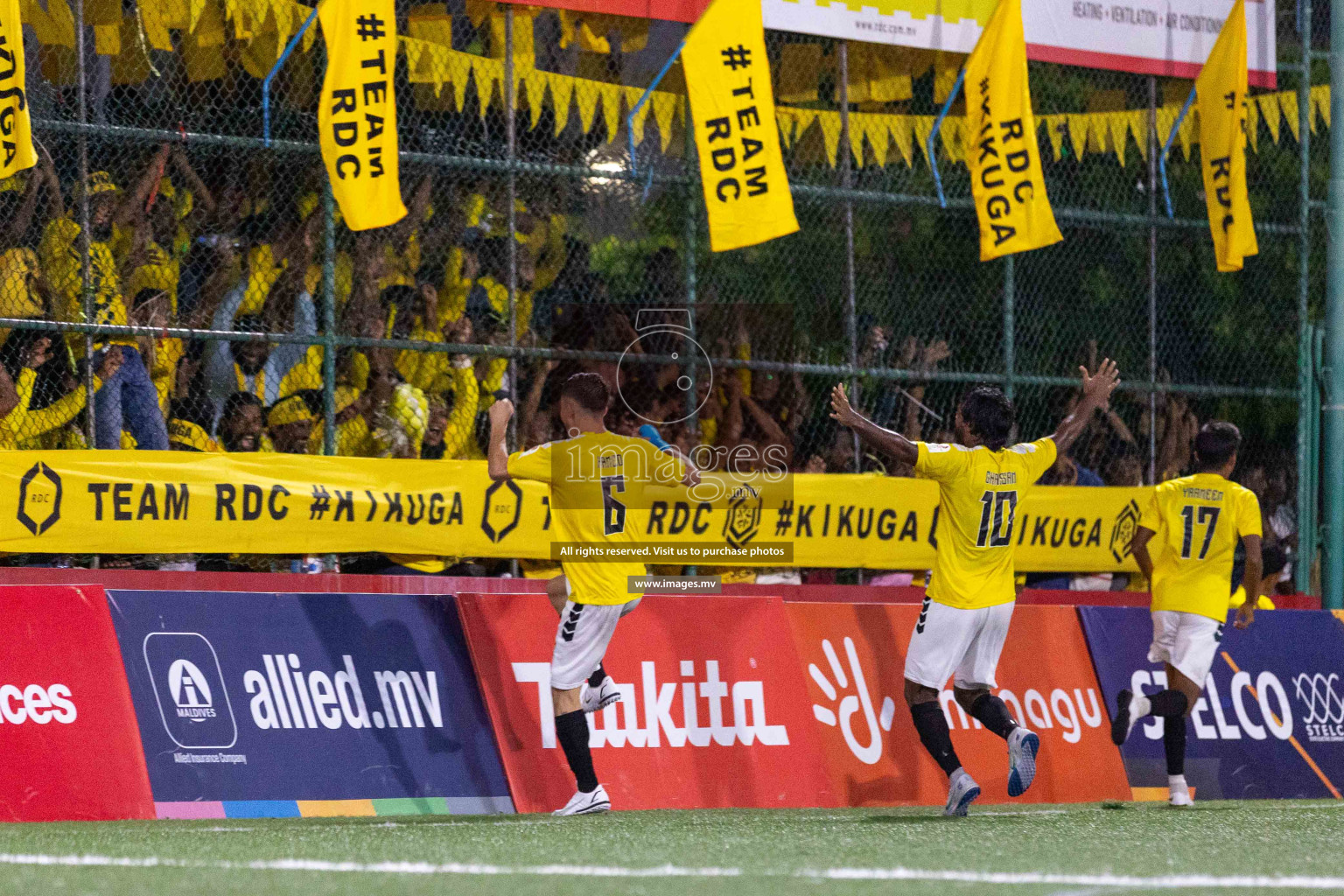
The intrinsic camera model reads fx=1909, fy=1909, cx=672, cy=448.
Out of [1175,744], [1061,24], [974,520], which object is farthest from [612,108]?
[1175,744]

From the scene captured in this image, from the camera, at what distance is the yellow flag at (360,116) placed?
12102 millimetres

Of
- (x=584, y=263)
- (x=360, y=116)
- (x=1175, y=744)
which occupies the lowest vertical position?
(x=1175, y=744)

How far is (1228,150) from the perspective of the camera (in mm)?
15797

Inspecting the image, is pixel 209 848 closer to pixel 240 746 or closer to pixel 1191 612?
pixel 240 746

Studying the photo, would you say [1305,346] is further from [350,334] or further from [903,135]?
[350,334]

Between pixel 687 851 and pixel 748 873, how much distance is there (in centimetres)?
84

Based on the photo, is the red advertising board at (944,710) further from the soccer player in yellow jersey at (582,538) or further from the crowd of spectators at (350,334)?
the crowd of spectators at (350,334)

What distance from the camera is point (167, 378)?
40.0ft

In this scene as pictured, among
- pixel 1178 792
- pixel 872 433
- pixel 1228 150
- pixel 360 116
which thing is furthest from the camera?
pixel 1228 150

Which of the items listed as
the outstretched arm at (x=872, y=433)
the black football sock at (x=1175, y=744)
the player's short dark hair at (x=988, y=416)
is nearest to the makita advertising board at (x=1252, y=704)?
the black football sock at (x=1175, y=744)

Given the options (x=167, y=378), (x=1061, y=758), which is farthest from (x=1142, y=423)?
(x=167, y=378)

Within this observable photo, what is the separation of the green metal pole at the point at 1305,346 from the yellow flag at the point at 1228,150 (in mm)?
918

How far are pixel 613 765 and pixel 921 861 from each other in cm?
366

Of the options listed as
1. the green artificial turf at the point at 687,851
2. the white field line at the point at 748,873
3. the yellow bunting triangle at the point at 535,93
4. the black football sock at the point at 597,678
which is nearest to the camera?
the green artificial turf at the point at 687,851
